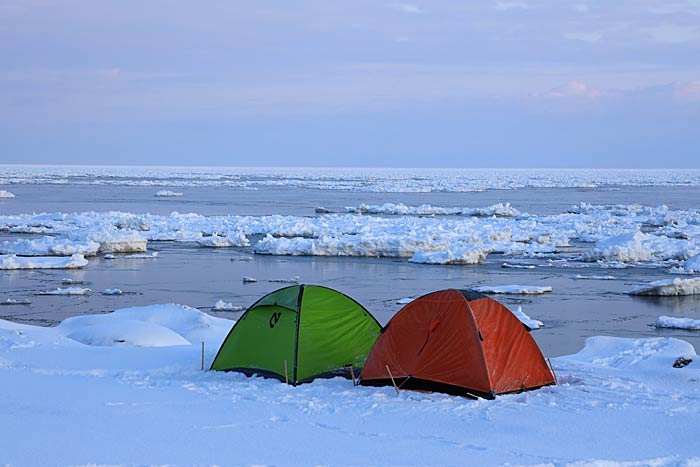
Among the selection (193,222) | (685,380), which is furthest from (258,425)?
(193,222)

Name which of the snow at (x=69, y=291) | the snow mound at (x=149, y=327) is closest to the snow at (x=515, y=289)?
the snow mound at (x=149, y=327)

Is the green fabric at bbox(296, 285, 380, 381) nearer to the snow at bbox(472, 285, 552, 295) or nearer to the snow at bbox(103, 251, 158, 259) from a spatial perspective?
the snow at bbox(472, 285, 552, 295)

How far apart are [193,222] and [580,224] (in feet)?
51.4

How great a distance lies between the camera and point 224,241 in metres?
29.0

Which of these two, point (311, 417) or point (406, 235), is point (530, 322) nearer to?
point (311, 417)

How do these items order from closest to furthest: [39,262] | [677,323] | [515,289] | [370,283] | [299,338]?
[299,338], [677,323], [515,289], [370,283], [39,262]

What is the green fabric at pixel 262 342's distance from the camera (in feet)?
31.0

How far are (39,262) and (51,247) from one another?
210cm

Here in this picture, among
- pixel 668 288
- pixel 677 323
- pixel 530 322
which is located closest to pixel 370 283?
pixel 530 322

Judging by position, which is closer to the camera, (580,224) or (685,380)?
(685,380)

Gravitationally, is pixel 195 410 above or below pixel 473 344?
below

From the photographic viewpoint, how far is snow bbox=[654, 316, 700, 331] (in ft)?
48.5

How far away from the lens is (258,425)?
7395 millimetres

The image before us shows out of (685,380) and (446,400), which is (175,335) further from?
(685,380)
